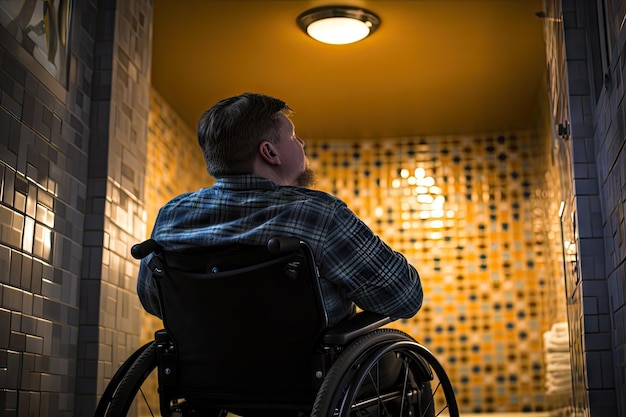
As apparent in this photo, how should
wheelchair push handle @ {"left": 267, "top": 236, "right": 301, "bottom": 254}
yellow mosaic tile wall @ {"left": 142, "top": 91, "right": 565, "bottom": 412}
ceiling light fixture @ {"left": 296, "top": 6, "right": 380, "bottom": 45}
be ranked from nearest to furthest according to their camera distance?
wheelchair push handle @ {"left": 267, "top": 236, "right": 301, "bottom": 254} < ceiling light fixture @ {"left": 296, "top": 6, "right": 380, "bottom": 45} < yellow mosaic tile wall @ {"left": 142, "top": 91, "right": 565, "bottom": 412}

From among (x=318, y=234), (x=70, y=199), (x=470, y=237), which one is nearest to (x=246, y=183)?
(x=318, y=234)

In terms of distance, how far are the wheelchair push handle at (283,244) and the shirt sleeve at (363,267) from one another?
112 millimetres

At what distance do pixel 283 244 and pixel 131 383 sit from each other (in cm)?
50

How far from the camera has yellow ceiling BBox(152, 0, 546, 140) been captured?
3551 mm

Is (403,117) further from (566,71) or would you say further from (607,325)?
(607,325)

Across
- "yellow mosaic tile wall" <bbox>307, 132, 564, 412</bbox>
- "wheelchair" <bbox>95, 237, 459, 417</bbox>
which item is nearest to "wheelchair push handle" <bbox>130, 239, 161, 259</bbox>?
"wheelchair" <bbox>95, 237, 459, 417</bbox>

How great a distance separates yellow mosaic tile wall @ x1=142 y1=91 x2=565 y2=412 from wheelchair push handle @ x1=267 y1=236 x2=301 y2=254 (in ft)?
11.0

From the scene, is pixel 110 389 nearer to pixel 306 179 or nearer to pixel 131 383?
pixel 131 383

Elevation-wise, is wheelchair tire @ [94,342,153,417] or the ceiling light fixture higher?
the ceiling light fixture

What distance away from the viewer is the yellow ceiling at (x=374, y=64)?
3551 millimetres

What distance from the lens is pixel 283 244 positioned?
4.75ft

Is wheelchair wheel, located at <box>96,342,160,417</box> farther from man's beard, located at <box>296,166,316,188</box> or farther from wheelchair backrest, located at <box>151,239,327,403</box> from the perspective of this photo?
man's beard, located at <box>296,166,316,188</box>

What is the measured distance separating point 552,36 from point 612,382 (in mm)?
1251

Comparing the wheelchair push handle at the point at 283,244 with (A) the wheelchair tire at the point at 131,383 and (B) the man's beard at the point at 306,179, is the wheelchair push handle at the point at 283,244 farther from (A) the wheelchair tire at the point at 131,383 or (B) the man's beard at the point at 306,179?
(A) the wheelchair tire at the point at 131,383
